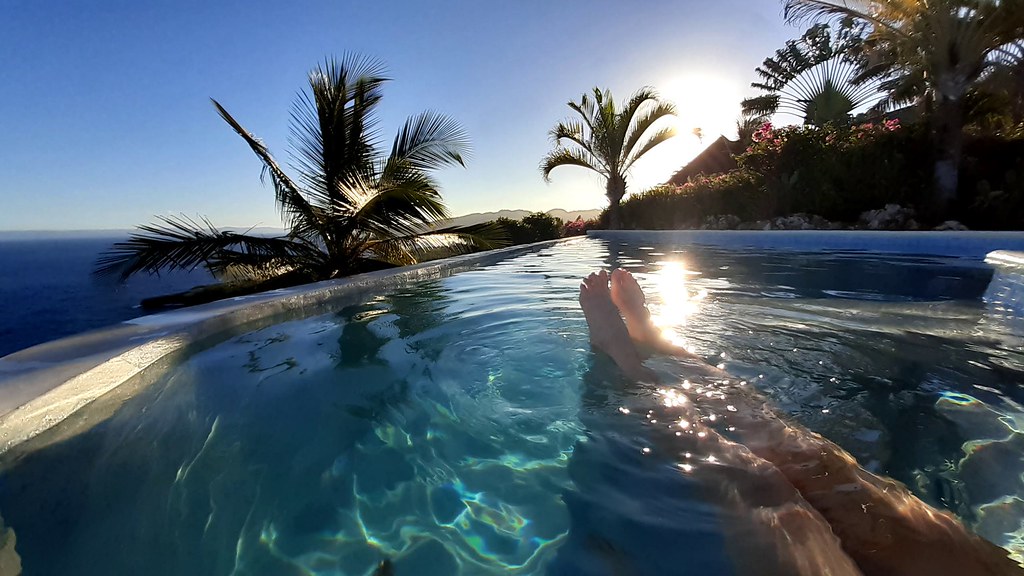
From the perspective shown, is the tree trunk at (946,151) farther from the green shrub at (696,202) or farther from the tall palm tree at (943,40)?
the green shrub at (696,202)

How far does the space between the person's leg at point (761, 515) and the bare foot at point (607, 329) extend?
0.56m

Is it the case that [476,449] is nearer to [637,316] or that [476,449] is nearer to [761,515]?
[761,515]

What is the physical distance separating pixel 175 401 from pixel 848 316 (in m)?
4.83

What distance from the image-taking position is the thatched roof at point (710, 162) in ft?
64.2

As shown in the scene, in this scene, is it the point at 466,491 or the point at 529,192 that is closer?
the point at 466,491

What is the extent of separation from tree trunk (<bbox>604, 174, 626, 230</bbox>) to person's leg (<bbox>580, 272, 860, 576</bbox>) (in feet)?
43.8

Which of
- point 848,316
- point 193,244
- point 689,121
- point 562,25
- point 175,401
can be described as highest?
point 562,25

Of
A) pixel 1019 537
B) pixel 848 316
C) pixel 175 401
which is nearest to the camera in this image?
pixel 1019 537

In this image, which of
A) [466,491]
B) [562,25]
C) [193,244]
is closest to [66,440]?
[466,491]

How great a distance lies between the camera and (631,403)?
85.4 inches

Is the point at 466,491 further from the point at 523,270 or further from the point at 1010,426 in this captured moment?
the point at 523,270

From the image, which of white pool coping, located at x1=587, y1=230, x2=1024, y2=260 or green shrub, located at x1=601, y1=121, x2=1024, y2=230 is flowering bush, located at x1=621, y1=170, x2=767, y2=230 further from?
white pool coping, located at x1=587, y1=230, x2=1024, y2=260

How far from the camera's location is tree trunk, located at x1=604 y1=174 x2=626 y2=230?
14383 millimetres

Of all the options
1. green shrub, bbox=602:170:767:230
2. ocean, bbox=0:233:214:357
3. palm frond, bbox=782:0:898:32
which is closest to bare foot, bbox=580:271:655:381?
ocean, bbox=0:233:214:357
